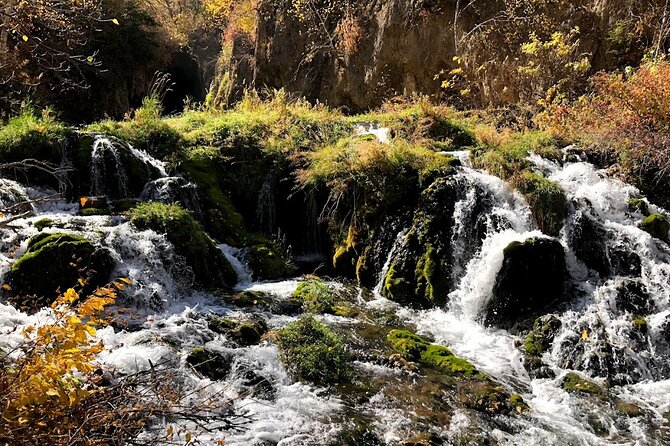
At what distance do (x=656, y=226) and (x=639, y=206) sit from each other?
1.83 ft

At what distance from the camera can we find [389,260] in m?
9.23

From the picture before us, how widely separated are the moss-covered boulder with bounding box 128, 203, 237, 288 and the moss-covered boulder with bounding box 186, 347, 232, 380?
2.70 meters

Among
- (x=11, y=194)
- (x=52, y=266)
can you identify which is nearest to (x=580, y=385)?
(x=52, y=266)

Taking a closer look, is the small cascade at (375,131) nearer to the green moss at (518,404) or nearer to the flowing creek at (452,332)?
the flowing creek at (452,332)

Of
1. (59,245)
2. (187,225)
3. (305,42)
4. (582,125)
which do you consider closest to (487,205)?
(582,125)

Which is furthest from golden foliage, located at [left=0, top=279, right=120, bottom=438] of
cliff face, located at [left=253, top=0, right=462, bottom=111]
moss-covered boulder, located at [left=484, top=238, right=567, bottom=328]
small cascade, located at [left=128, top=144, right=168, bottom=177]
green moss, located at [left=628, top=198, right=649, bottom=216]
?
cliff face, located at [left=253, top=0, right=462, bottom=111]

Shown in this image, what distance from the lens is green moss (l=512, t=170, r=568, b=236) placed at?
28.9 feet

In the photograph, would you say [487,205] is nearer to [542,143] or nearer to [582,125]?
[542,143]

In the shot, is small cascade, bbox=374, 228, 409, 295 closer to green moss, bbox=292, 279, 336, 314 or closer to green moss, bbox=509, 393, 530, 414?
green moss, bbox=292, 279, 336, 314

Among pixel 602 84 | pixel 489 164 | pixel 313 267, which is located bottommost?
pixel 313 267

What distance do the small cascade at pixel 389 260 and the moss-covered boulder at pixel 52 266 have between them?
444cm

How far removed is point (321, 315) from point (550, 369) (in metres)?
3.17

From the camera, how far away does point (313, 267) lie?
10.5m

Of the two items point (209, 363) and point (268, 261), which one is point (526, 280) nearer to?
point (268, 261)
